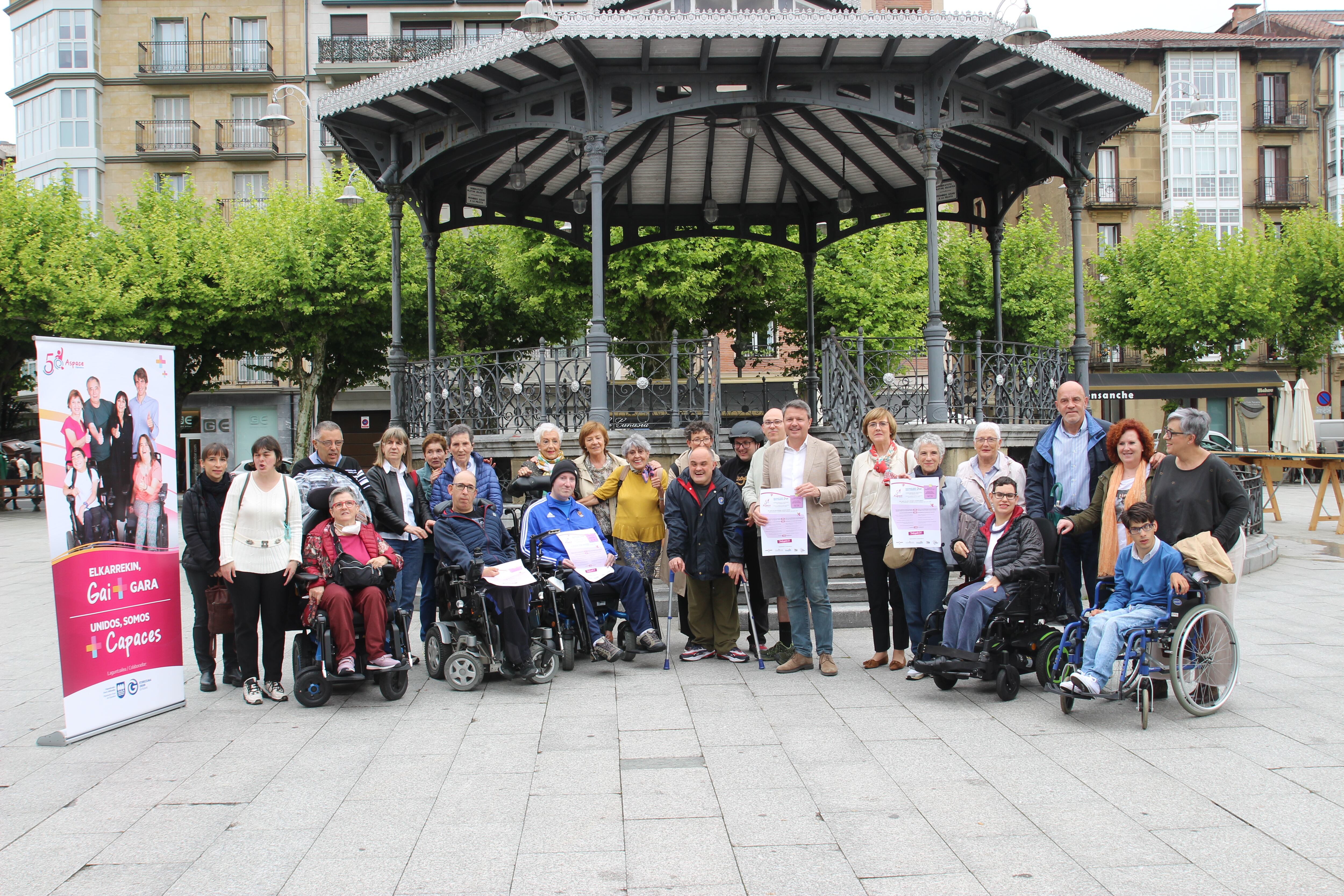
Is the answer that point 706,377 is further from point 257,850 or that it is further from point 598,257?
point 257,850

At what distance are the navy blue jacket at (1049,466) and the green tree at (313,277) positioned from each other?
70.5 ft

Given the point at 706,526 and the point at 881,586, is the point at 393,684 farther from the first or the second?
the point at 881,586

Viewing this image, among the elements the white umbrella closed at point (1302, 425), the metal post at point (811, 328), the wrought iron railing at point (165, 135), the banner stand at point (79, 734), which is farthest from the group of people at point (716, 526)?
the wrought iron railing at point (165, 135)

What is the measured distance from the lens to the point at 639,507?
25.2 ft

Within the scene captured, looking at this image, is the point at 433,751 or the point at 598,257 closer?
the point at 433,751

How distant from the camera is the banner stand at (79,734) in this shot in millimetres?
5652

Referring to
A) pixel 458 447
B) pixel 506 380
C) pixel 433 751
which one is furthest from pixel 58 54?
pixel 433 751

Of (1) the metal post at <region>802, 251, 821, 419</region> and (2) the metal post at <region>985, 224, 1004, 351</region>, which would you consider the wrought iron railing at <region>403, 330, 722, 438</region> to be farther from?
(2) the metal post at <region>985, 224, 1004, 351</region>

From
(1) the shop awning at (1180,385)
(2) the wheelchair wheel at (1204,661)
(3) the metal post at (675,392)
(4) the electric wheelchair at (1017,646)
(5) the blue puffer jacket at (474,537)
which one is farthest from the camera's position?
(1) the shop awning at (1180,385)

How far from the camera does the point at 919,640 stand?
22.8ft

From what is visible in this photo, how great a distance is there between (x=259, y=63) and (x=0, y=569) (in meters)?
30.7

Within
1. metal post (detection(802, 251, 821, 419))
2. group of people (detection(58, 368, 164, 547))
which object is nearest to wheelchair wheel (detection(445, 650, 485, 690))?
group of people (detection(58, 368, 164, 547))

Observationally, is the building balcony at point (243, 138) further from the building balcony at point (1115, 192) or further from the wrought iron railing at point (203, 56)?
the building balcony at point (1115, 192)

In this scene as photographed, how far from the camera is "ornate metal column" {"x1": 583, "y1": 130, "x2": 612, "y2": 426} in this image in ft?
34.0
